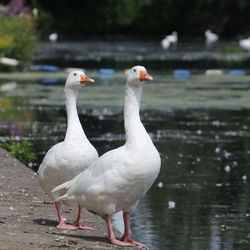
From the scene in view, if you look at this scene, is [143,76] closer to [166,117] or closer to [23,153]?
[23,153]

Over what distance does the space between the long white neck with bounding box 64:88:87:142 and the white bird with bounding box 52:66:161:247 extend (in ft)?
1.89

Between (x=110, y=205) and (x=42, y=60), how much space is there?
3471 centimetres

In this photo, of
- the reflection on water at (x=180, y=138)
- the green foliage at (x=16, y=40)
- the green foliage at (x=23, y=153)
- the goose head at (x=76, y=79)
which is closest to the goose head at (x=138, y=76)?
the goose head at (x=76, y=79)

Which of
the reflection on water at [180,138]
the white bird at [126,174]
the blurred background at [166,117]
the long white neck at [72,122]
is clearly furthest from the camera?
the blurred background at [166,117]

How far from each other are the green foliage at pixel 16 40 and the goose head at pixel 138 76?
2706cm

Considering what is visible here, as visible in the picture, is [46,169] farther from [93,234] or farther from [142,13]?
[142,13]

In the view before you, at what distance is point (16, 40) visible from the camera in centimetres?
3697

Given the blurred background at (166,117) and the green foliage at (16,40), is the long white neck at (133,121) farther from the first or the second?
the green foliage at (16,40)

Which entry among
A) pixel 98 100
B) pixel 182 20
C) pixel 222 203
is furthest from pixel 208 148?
pixel 182 20

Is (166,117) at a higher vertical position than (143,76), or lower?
higher

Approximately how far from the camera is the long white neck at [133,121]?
8.82 meters

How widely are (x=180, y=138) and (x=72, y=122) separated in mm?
8832

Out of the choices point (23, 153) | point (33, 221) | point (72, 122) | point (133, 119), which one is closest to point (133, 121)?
point (133, 119)

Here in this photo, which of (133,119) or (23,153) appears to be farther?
(23,153)
